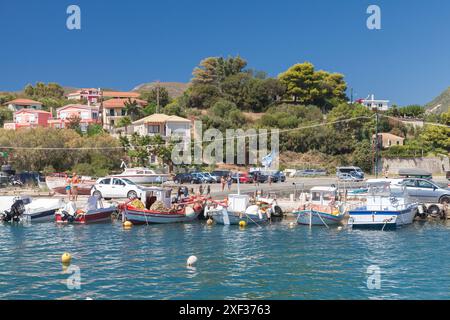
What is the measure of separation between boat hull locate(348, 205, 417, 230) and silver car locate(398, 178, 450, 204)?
5.52 meters

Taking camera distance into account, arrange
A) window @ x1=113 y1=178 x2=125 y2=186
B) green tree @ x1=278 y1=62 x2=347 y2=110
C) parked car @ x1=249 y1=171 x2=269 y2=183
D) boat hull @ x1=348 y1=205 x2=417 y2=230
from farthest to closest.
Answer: green tree @ x1=278 y1=62 x2=347 y2=110 → parked car @ x1=249 y1=171 x2=269 y2=183 → window @ x1=113 y1=178 x2=125 y2=186 → boat hull @ x1=348 y1=205 x2=417 y2=230

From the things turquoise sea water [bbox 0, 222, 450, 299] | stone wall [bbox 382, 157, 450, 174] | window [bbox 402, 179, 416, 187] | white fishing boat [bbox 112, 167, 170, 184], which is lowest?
turquoise sea water [bbox 0, 222, 450, 299]

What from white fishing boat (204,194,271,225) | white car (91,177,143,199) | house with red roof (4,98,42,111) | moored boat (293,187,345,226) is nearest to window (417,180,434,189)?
moored boat (293,187,345,226)

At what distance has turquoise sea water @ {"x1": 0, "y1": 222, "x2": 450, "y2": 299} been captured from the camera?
17.4 meters

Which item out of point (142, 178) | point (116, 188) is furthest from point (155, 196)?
point (142, 178)

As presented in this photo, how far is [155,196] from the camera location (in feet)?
111

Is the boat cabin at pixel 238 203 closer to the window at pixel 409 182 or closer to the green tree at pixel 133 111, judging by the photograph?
the window at pixel 409 182

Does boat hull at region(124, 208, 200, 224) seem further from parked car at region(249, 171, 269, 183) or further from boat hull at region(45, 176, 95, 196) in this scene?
parked car at region(249, 171, 269, 183)

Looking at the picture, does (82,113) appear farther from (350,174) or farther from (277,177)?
(350,174)

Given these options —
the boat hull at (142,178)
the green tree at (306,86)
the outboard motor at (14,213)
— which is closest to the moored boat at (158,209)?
the outboard motor at (14,213)

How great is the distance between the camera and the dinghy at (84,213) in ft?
105

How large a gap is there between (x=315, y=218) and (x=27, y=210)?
59.3ft
